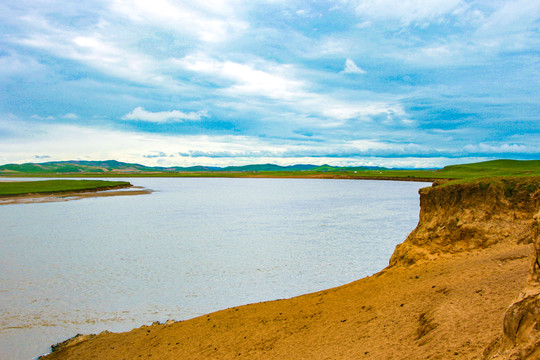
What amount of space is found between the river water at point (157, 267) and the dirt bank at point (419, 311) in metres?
1.51

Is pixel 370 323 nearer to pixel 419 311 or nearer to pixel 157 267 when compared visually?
pixel 419 311

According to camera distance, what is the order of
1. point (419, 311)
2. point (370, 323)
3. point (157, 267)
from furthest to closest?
point (157, 267), point (370, 323), point (419, 311)

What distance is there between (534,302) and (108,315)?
10.8 meters

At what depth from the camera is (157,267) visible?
15.9 m

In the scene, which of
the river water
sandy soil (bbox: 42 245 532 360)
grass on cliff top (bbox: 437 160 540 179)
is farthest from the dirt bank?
grass on cliff top (bbox: 437 160 540 179)

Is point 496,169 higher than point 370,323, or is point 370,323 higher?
point 496,169

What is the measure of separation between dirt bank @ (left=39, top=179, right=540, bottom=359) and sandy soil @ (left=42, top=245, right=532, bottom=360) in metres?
0.03

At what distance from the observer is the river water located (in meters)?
10.8

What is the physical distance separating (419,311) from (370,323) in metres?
1.03

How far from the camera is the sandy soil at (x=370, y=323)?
20.0 ft

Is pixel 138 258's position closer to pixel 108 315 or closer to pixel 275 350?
pixel 108 315

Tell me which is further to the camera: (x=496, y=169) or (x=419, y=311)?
(x=496, y=169)

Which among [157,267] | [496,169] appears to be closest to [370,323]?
[157,267]

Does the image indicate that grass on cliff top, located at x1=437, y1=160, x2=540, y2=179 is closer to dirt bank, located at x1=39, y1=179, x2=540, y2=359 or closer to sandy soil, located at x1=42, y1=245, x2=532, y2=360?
dirt bank, located at x1=39, y1=179, x2=540, y2=359
